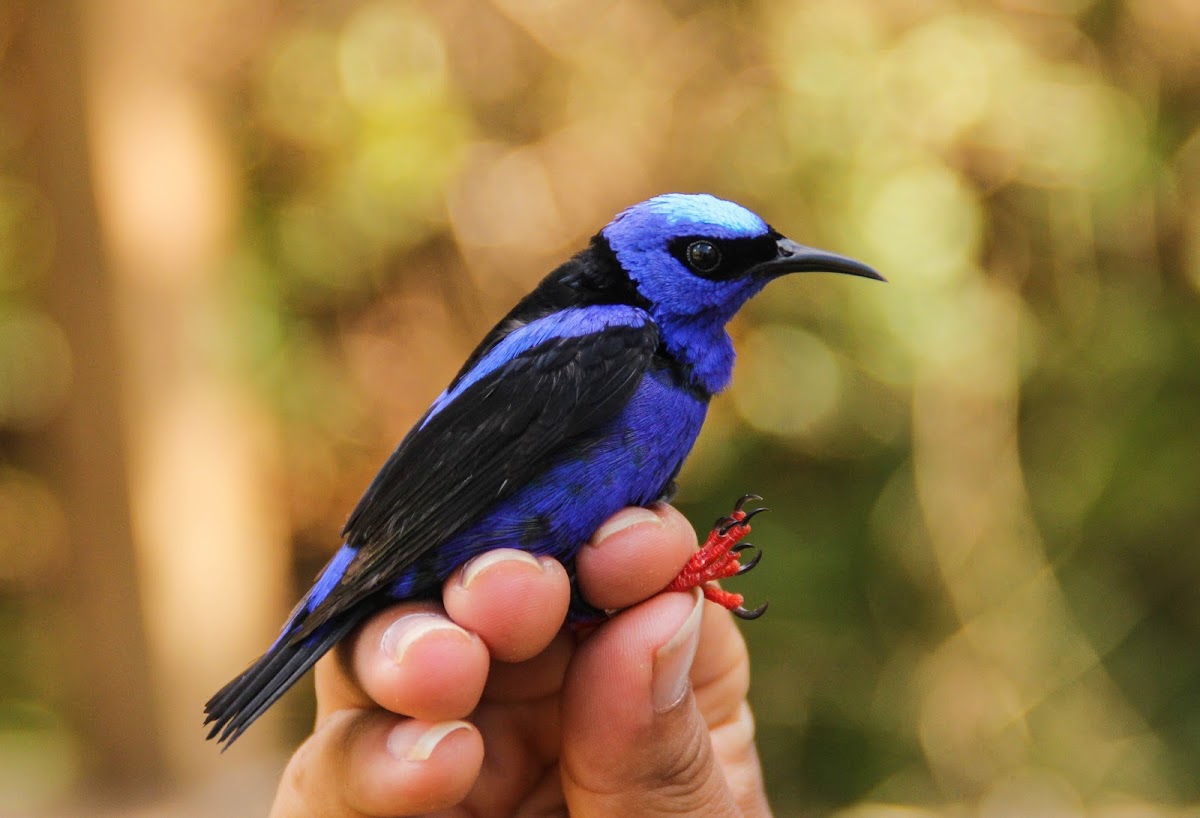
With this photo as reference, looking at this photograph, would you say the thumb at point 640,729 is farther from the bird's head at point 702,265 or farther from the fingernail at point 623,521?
the bird's head at point 702,265

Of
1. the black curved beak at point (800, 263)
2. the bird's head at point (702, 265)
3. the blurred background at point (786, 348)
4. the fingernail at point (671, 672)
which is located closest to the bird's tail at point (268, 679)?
the fingernail at point (671, 672)

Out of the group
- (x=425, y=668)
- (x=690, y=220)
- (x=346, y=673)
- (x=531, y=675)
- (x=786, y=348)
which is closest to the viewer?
(x=425, y=668)

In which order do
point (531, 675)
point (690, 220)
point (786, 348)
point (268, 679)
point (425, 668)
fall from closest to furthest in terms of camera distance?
1. point (425, 668)
2. point (268, 679)
3. point (690, 220)
4. point (531, 675)
5. point (786, 348)

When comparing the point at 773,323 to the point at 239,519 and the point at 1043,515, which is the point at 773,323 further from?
the point at 239,519

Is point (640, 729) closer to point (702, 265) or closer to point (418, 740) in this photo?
point (418, 740)

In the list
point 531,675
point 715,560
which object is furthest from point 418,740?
point 715,560

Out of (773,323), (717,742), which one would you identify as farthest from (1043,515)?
(717,742)

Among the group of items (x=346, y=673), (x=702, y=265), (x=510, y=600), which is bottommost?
(x=346, y=673)
